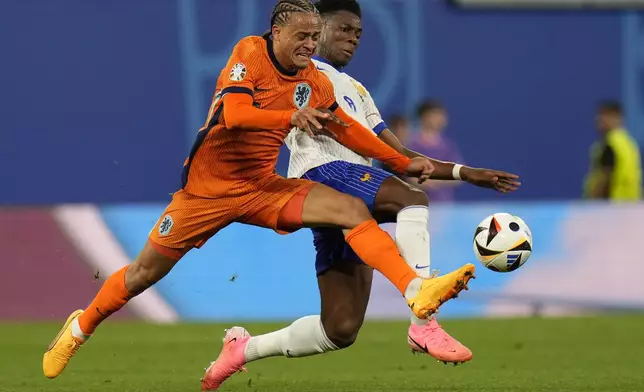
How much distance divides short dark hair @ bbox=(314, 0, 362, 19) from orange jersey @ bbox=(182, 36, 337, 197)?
580 millimetres

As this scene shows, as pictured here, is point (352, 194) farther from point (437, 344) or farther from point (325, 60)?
point (325, 60)

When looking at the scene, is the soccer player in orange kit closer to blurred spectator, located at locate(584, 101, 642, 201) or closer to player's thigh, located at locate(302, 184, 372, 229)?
player's thigh, located at locate(302, 184, 372, 229)

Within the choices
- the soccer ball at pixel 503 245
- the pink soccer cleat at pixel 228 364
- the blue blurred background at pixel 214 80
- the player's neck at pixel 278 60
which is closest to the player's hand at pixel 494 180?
the soccer ball at pixel 503 245

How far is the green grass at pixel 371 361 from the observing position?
7.32 meters

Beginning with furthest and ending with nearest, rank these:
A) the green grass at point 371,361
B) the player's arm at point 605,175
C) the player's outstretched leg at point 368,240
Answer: the player's arm at point 605,175 → the green grass at point 371,361 → the player's outstretched leg at point 368,240

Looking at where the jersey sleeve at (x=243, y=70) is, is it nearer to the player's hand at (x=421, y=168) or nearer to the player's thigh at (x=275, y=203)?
the player's thigh at (x=275, y=203)

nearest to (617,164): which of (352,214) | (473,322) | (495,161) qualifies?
(495,161)

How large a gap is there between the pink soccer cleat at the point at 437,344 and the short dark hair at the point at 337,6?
1772mm

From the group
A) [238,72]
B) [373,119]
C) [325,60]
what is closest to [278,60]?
[238,72]

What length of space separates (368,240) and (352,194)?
→ 0.35 meters

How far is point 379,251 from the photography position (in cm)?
598

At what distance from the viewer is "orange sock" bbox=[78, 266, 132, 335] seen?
21.4ft

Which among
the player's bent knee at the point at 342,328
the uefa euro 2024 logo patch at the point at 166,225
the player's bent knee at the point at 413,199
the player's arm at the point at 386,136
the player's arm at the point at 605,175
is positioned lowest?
the player's arm at the point at 605,175

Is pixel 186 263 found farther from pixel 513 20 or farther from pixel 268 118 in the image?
pixel 513 20
